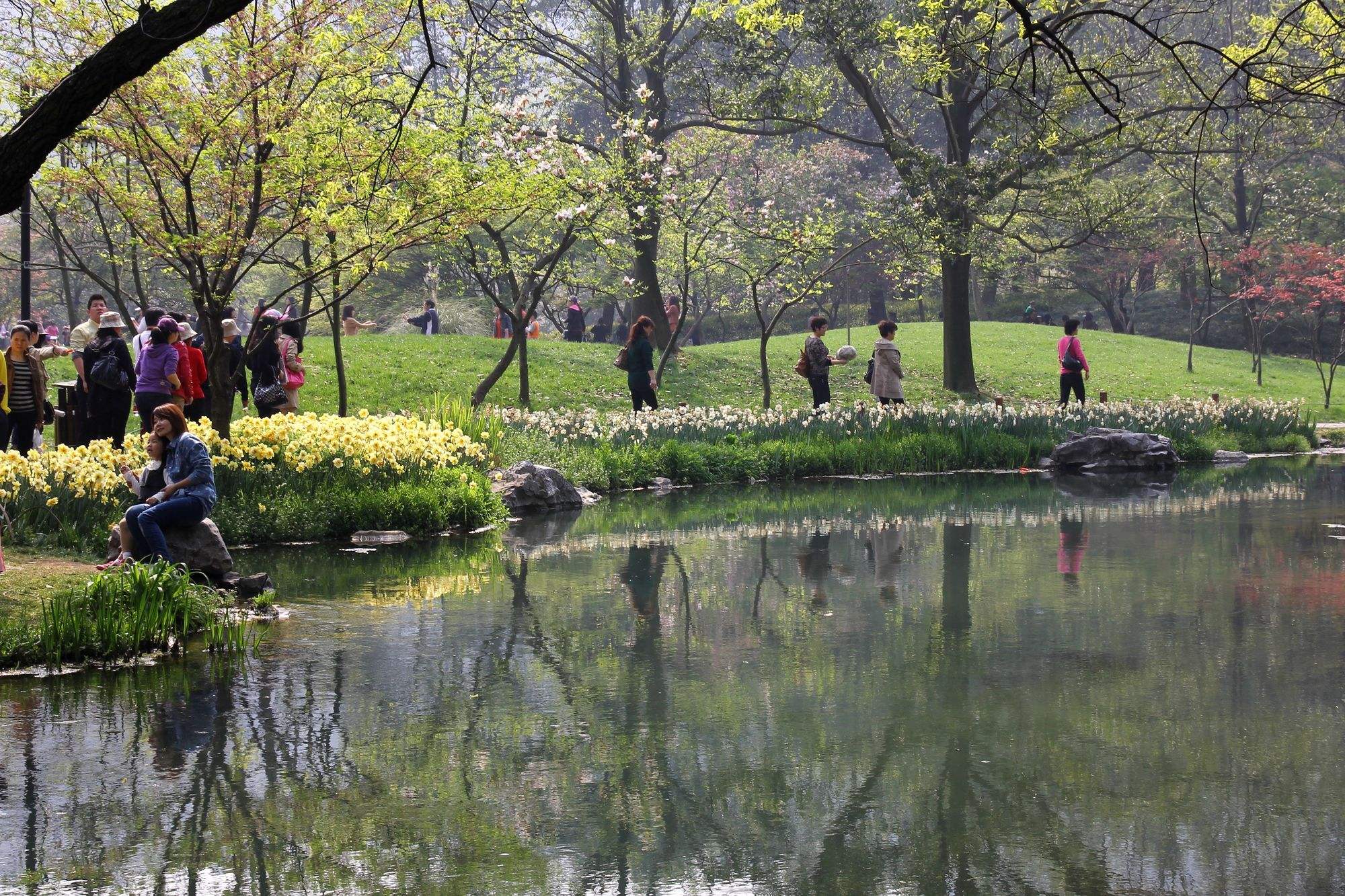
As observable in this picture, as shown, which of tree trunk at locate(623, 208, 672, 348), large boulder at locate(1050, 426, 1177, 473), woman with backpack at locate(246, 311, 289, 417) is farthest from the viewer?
tree trunk at locate(623, 208, 672, 348)

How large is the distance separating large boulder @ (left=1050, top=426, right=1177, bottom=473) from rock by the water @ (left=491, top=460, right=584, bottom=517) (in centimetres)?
856

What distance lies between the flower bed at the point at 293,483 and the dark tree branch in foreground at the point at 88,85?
5632 millimetres

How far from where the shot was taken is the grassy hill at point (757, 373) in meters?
27.4

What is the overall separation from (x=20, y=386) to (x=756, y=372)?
18868mm

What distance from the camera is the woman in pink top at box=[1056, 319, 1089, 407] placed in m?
25.0

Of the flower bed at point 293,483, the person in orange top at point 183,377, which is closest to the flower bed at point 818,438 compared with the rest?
the flower bed at point 293,483

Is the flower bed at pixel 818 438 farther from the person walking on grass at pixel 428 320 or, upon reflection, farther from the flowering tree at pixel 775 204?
the flowering tree at pixel 775 204

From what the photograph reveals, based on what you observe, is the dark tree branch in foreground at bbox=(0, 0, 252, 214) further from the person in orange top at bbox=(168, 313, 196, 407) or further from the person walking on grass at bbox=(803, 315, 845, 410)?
the person walking on grass at bbox=(803, 315, 845, 410)

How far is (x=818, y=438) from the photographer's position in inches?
840

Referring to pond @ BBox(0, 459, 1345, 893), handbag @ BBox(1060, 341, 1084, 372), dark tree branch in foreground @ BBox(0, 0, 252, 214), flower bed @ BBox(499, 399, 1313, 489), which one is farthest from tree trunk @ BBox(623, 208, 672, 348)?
dark tree branch in foreground @ BBox(0, 0, 252, 214)

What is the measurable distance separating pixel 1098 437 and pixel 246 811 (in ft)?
60.4

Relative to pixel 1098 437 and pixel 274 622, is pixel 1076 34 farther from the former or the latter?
pixel 274 622

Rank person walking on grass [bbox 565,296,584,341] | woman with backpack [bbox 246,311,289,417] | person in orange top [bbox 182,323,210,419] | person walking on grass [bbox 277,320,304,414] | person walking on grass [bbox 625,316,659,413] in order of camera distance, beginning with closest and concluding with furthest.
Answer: person in orange top [bbox 182,323,210,419], woman with backpack [bbox 246,311,289,417], person walking on grass [bbox 277,320,304,414], person walking on grass [bbox 625,316,659,413], person walking on grass [bbox 565,296,584,341]

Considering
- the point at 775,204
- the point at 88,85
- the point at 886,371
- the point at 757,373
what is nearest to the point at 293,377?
the point at 886,371
